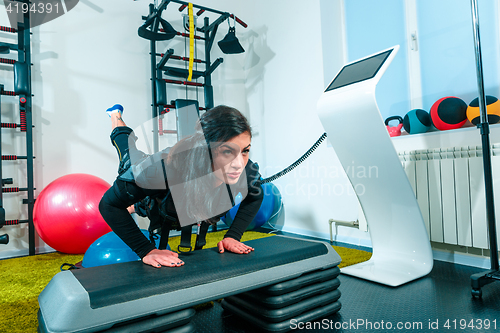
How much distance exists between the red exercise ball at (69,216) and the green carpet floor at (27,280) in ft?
0.50

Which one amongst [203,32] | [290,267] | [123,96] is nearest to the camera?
[290,267]

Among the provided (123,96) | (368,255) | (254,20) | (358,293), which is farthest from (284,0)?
(358,293)

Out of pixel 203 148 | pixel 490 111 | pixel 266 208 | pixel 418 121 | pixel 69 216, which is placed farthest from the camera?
pixel 266 208

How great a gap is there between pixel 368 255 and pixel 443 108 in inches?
43.2

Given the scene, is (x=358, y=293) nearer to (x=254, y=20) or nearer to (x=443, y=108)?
(x=443, y=108)

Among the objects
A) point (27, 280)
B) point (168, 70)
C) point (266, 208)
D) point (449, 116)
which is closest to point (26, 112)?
point (168, 70)

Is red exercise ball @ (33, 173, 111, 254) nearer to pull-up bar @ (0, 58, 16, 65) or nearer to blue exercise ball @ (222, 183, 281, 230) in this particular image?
pull-up bar @ (0, 58, 16, 65)

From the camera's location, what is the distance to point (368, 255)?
2244mm

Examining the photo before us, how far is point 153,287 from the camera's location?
89cm

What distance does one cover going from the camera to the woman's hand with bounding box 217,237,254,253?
1.23m

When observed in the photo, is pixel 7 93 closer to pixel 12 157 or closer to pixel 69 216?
pixel 12 157

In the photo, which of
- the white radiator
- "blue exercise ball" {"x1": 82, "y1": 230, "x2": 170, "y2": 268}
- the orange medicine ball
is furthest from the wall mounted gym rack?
the orange medicine ball

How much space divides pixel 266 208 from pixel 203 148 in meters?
2.41

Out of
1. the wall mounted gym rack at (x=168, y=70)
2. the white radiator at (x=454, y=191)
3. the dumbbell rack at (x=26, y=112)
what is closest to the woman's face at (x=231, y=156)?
the white radiator at (x=454, y=191)
